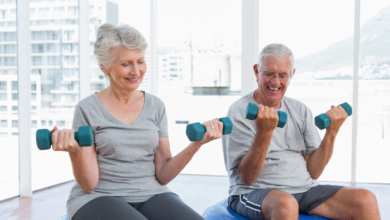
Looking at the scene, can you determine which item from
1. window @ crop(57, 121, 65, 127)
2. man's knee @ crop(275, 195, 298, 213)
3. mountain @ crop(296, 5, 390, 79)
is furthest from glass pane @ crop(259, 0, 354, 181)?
man's knee @ crop(275, 195, 298, 213)

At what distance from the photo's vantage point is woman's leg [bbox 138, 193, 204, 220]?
4.79 feet

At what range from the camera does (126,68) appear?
5.24 ft

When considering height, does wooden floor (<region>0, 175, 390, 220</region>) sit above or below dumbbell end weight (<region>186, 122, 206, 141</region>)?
below

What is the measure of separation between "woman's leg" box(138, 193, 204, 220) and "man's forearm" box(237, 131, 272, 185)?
0.31 metres

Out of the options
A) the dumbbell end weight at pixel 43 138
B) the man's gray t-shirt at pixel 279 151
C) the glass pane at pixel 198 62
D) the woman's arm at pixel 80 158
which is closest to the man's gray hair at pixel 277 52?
the man's gray t-shirt at pixel 279 151

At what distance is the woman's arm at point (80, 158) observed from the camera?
137 centimetres

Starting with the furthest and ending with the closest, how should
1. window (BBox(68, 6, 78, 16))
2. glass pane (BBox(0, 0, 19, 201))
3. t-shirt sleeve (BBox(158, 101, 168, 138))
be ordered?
window (BBox(68, 6, 78, 16)) < glass pane (BBox(0, 0, 19, 201)) < t-shirt sleeve (BBox(158, 101, 168, 138))

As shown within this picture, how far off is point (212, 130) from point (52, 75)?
2.60 metres

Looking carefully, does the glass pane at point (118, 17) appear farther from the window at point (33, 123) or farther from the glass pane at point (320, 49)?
the glass pane at point (320, 49)

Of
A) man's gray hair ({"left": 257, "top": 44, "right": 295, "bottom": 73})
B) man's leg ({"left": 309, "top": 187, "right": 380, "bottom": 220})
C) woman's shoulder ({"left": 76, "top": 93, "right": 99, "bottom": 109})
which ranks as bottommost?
man's leg ({"left": 309, "top": 187, "right": 380, "bottom": 220})

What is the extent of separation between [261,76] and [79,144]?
2.88 feet

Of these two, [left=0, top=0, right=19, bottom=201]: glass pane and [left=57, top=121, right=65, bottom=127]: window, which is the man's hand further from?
[left=57, top=121, right=65, bottom=127]: window

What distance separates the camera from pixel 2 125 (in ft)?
10.4

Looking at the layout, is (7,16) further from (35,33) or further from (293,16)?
(293,16)
